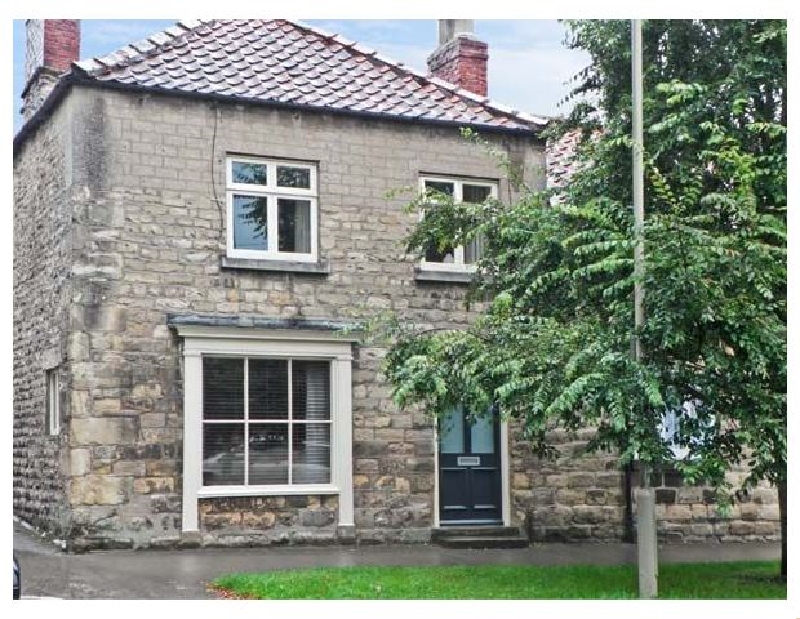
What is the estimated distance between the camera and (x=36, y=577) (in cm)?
1133

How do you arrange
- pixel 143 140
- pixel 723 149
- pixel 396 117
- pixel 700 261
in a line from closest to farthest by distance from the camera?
pixel 700 261 < pixel 723 149 < pixel 143 140 < pixel 396 117

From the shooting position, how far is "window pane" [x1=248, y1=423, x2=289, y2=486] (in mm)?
13734

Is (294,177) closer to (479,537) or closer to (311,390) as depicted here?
(311,390)

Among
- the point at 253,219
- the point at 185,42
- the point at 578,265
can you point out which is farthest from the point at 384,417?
the point at 185,42

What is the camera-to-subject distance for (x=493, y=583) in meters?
11.5

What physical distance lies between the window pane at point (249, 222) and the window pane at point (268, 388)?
1.30 m

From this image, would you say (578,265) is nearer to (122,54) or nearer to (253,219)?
(253,219)

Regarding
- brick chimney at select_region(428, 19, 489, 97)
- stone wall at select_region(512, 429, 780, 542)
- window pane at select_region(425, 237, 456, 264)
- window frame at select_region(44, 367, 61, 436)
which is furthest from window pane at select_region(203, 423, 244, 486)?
brick chimney at select_region(428, 19, 489, 97)

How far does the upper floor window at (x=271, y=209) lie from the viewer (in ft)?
45.9

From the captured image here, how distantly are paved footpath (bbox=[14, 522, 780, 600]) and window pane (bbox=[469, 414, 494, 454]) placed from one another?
127cm

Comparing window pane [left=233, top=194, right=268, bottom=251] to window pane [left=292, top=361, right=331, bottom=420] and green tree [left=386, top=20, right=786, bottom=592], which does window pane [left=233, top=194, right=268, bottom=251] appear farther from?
green tree [left=386, top=20, right=786, bottom=592]

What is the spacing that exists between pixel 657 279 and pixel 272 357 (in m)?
5.10

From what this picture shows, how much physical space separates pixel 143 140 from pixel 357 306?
9.75ft
